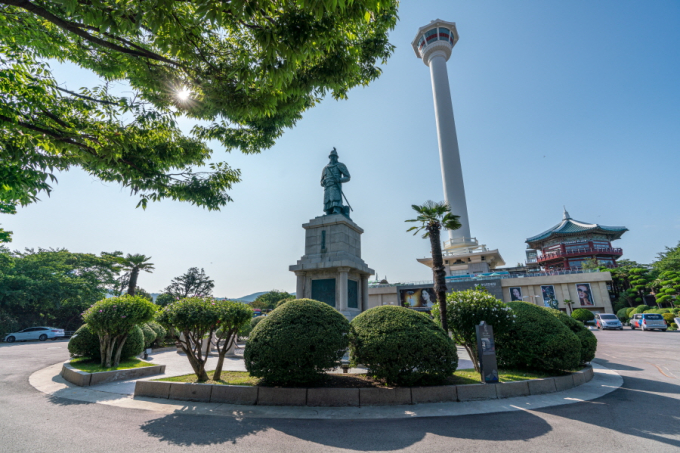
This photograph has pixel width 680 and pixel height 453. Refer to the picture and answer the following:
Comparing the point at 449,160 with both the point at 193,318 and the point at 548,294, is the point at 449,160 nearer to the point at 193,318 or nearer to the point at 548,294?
the point at 548,294

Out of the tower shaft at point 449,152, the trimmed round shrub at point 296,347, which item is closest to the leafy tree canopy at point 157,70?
the trimmed round shrub at point 296,347

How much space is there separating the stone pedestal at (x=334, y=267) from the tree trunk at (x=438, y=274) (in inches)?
170

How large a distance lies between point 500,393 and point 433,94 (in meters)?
68.1

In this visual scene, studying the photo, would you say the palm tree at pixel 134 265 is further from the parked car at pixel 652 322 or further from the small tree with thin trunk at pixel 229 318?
the parked car at pixel 652 322

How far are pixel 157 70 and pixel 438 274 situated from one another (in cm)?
1072

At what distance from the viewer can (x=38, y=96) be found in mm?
6430

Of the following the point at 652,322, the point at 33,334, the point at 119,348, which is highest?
the point at 652,322

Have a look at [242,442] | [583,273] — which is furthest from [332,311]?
[583,273]

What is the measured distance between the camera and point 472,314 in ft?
29.1

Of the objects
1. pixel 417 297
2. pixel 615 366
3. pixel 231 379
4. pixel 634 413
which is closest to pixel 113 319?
pixel 231 379

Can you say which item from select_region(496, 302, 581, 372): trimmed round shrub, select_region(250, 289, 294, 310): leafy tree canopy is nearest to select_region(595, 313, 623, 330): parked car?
select_region(496, 302, 581, 372): trimmed round shrub

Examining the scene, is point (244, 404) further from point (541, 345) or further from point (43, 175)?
point (541, 345)

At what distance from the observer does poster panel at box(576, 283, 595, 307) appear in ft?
152

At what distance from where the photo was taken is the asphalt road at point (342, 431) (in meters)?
4.62
